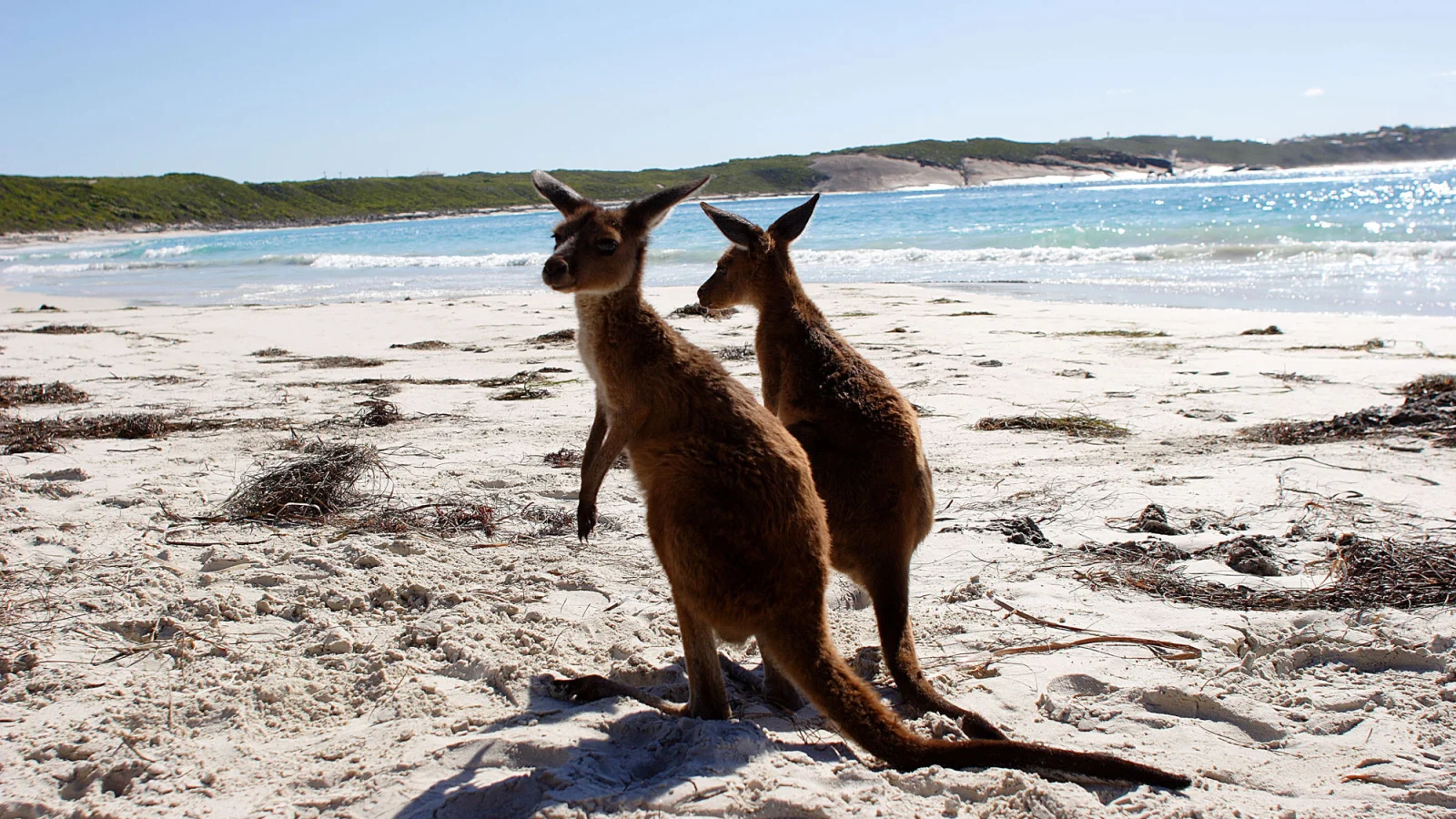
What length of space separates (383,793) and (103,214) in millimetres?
72401

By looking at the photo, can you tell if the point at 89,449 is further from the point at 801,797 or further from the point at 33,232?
the point at 33,232

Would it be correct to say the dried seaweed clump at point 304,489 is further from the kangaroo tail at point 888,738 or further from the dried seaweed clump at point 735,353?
the dried seaweed clump at point 735,353

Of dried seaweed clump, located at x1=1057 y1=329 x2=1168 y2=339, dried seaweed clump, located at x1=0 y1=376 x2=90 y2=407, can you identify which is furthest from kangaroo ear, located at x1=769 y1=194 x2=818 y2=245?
dried seaweed clump, located at x1=1057 y1=329 x2=1168 y2=339

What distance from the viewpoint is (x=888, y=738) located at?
2.43 metres

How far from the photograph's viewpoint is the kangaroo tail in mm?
2352

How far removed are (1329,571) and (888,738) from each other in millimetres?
2427

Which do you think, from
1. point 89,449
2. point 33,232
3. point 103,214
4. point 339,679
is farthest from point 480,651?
point 103,214

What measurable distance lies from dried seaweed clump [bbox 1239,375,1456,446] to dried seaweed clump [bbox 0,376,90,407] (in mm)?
8284

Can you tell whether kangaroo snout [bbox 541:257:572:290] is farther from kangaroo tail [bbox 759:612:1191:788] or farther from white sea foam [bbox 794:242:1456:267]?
white sea foam [bbox 794:242:1456:267]

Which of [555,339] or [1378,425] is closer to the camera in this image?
[1378,425]

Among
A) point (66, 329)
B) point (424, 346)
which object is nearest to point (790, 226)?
point (424, 346)

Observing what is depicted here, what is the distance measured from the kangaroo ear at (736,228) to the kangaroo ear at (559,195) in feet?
2.51

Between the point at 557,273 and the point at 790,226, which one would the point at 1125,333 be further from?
the point at 557,273

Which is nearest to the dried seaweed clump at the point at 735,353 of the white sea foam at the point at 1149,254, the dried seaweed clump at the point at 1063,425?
the dried seaweed clump at the point at 1063,425
